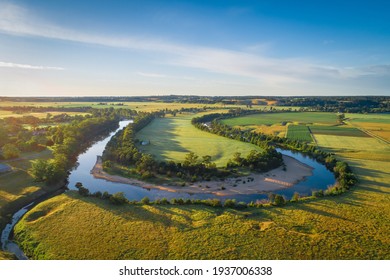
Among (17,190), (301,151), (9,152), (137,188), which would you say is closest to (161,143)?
(137,188)

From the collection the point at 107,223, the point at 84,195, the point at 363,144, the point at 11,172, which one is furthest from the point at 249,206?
the point at 363,144

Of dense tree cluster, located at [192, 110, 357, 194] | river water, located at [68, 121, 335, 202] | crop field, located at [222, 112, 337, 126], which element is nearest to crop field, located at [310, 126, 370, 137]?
crop field, located at [222, 112, 337, 126]

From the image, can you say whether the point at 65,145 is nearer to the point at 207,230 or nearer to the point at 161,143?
the point at 161,143

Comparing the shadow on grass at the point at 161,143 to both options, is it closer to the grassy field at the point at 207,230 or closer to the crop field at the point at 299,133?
→ the grassy field at the point at 207,230

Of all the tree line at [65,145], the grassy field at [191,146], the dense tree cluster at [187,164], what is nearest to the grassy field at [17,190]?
the tree line at [65,145]

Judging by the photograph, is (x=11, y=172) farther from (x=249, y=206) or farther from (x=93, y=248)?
(x=249, y=206)

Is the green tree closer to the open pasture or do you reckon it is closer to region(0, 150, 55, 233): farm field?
region(0, 150, 55, 233): farm field
